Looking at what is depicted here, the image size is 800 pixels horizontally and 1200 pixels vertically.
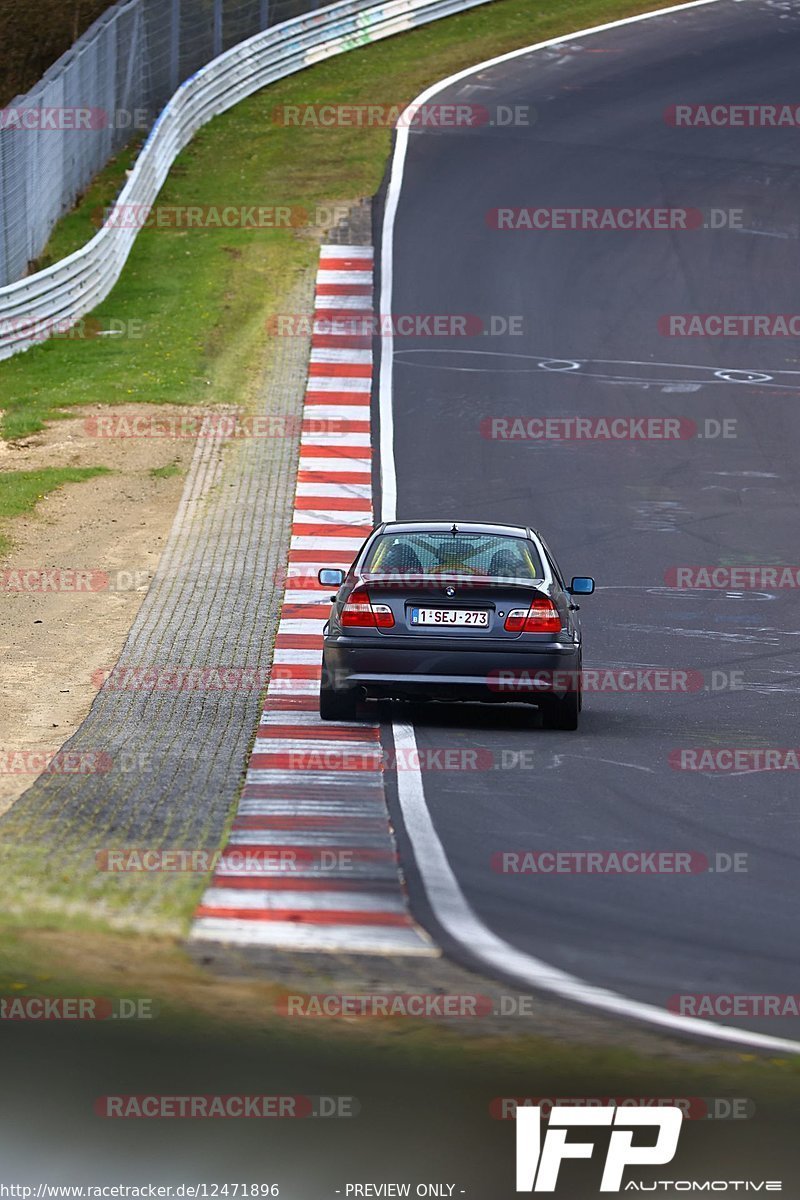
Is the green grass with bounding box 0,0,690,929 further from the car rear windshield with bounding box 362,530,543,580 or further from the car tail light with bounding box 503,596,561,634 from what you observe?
the car tail light with bounding box 503,596,561,634

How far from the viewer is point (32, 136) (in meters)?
27.8

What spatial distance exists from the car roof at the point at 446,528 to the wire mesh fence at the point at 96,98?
47.7 feet

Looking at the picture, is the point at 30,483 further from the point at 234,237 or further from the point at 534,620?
the point at 234,237

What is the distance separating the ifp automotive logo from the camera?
20.1 feet

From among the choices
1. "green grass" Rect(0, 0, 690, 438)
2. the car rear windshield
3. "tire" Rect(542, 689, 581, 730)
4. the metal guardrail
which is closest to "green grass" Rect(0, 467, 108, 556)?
"green grass" Rect(0, 0, 690, 438)

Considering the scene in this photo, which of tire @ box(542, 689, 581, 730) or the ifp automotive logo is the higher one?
tire @ box(542, 689, 581, 730)

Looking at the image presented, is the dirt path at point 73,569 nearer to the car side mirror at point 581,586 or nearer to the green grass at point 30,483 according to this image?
the green grass at point 30,483

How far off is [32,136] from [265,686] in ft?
53.0

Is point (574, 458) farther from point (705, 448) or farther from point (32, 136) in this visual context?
point (32, 136)

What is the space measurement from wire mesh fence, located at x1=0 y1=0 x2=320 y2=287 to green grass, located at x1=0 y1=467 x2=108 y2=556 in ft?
16.8

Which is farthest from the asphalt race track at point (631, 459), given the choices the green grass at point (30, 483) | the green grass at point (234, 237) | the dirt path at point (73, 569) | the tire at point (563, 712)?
the green grass at point (30, 483)

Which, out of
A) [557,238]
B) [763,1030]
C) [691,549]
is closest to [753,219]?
[557,238]

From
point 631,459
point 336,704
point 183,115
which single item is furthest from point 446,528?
point 183,115

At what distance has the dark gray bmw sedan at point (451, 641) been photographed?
488 inches
